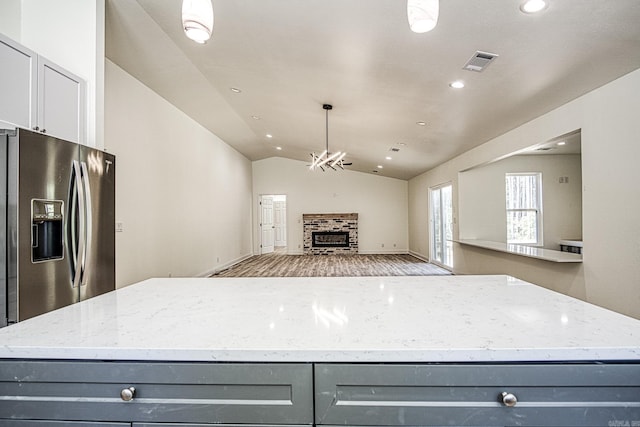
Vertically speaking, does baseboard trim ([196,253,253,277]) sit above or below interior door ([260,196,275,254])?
below

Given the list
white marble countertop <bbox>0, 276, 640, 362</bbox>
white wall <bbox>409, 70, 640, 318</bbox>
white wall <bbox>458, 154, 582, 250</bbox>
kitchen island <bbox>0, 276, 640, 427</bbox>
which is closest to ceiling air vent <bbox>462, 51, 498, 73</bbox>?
white wall <bbox>409, 70, 640, 318</bbox>

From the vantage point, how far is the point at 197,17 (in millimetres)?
1238

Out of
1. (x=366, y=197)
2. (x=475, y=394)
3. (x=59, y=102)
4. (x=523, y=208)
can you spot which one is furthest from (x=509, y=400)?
(x=366, y=197)

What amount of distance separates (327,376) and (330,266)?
7113 mm

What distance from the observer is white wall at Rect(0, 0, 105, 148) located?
8.84ft

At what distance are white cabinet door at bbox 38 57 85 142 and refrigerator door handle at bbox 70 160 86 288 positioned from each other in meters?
0.52

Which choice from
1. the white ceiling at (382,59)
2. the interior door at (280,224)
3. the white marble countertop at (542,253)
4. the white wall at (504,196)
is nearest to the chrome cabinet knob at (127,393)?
the white ceiling at (382,59)

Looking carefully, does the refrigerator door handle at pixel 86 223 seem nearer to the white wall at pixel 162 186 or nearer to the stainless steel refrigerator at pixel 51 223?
the stainless steel refrigerator at pixel 51 223

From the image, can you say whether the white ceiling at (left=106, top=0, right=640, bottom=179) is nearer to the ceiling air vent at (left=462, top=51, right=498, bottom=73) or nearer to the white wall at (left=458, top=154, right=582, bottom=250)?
A: the ceiling air vent at (left=462, top=51, right=498, bottom=73)

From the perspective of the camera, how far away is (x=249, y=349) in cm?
84

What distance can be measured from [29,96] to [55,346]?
2.17 m

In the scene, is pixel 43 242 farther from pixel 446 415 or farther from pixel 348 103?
pixel 348 103

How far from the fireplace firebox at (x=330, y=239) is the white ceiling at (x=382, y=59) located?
209 inches

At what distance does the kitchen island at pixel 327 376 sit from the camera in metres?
0.81
